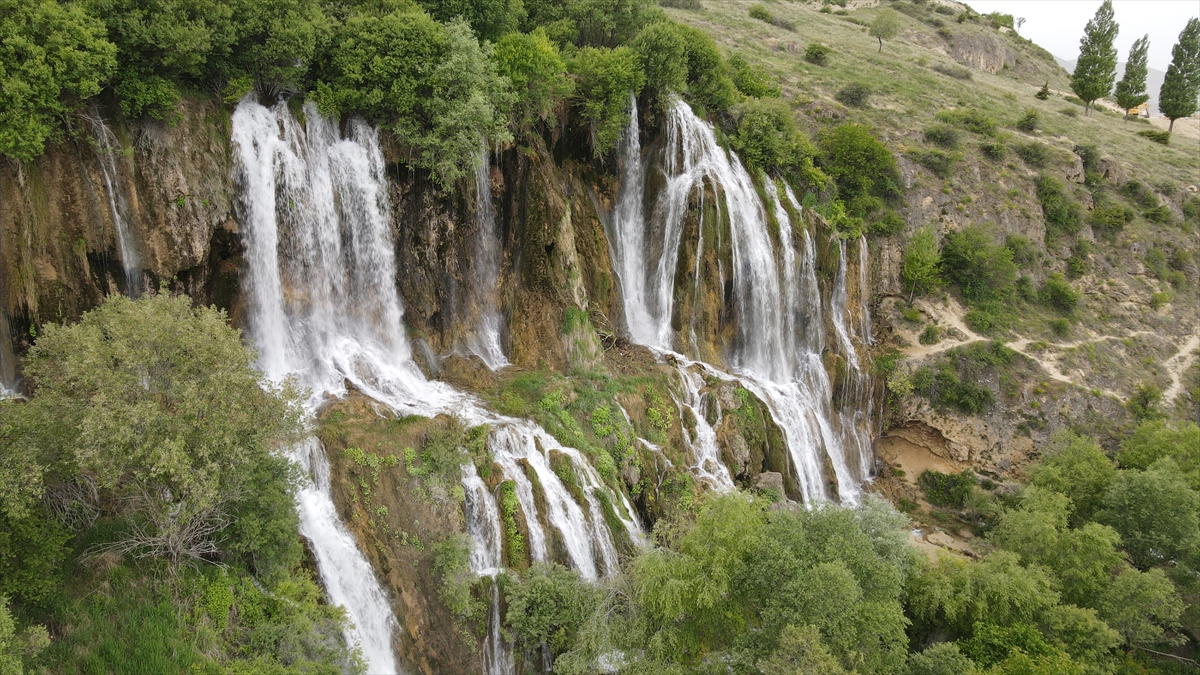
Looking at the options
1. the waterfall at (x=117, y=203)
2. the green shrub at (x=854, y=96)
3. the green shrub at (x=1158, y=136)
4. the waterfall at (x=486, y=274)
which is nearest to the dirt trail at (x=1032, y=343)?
the green shrub at (x=854, y=96)

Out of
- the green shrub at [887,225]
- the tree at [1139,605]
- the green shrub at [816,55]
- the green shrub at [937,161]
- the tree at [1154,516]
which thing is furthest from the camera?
the green shrub at [816,55]

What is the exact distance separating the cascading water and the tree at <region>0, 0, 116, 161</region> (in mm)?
3903

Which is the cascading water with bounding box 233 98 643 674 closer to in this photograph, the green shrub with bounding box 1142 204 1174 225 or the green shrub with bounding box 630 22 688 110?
the green shrub with bounding box 630 22 688 110

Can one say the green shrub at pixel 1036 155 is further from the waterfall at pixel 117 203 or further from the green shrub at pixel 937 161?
the waterfall at pixel 117 203

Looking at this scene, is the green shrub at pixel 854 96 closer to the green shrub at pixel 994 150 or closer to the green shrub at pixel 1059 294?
the green shrub at pixel 994 150

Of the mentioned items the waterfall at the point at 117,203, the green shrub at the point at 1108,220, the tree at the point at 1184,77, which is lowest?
the waterfall at the point at 117,203

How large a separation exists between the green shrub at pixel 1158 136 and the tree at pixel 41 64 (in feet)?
257

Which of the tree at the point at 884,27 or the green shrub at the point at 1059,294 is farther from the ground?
the tree at the point at 884,27

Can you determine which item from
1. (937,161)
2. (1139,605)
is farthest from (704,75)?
(1139,605)

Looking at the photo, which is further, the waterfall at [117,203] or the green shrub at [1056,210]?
the green shrub at [1056,210]

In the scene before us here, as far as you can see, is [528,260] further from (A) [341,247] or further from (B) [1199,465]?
(B) [1199,465]

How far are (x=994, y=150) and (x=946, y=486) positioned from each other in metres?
25.2

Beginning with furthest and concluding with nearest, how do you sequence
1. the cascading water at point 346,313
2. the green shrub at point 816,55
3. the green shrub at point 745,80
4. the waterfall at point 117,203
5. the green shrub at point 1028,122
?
1. the green shrub at point 816,55
2. the green shrub at point 1028,122
3. the green shrub at point 745,80
4. the cascading water at point 346,313
5. the waterfall at point 117,203

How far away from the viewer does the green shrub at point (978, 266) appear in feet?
130
